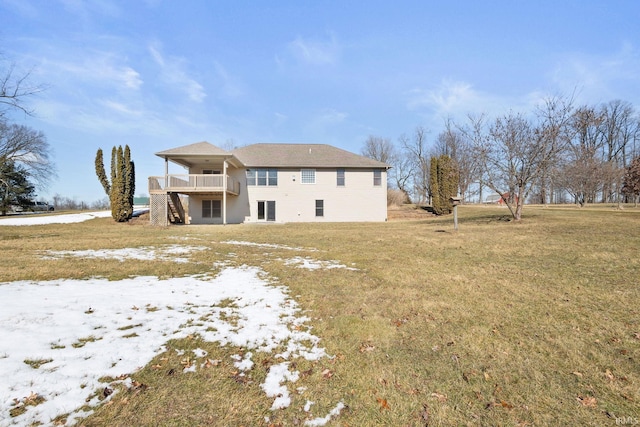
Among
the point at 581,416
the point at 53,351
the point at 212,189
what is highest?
the point at 212,189

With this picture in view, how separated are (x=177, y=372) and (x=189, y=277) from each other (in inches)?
151

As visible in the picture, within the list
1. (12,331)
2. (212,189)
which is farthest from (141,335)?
(212,189)

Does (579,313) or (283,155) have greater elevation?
(283,155)

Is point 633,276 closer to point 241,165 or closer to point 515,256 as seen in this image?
point 515,256

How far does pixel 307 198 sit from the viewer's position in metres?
24.0

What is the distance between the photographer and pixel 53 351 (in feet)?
10.1

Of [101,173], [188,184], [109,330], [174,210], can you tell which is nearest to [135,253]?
[109,330]

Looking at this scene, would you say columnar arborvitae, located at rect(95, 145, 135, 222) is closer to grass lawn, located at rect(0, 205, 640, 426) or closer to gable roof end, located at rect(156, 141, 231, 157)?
gable roof end, located at rect(156, 141, 231, 157)

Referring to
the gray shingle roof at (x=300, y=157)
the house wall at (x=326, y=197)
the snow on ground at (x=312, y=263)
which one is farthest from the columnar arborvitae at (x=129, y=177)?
the snow on ground at (x=312, y=263)

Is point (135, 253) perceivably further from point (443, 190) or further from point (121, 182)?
point (443, 190)

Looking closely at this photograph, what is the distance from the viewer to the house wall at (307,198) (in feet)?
77.7

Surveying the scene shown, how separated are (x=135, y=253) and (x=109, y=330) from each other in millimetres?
6199

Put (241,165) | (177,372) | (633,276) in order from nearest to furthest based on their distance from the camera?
(177,372)
(633,276)
(241,165)

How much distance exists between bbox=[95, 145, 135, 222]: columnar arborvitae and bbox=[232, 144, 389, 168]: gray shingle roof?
25.9ft
